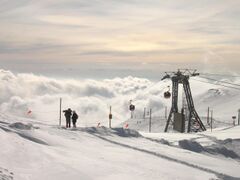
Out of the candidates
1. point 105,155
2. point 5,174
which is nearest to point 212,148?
point 105,155

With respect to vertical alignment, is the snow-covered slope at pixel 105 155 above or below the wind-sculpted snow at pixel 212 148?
above

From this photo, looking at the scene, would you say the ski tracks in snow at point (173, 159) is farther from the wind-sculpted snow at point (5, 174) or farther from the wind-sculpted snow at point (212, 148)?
the wind-sculpted snow at point (5, 174)

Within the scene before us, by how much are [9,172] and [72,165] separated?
13.5 feet

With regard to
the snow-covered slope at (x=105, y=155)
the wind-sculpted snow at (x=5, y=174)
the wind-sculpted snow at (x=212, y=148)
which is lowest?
the wind-sculpted snow at (x=212, y=148)

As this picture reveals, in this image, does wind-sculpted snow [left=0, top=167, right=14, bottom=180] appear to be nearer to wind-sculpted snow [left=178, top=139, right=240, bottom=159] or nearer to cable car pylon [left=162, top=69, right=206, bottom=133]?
wind-sculpted snow [left=178, top=139, right=240, bottom=159]

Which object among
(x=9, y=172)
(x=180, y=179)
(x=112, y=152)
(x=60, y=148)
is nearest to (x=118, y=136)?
(x=112, y=152)

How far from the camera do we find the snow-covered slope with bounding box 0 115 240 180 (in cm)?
1625

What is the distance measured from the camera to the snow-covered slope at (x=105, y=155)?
53.3ft

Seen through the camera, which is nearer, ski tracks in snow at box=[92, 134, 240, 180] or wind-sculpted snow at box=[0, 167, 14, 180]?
wind-sculpted snow at box=[0, 167, 14, 180]

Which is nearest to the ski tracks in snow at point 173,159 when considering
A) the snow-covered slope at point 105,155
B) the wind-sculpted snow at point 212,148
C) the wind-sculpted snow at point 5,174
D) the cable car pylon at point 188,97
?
the snow-covered slope at point 105,155

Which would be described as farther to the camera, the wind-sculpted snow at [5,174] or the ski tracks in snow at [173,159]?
the ski tracks in snow at [173,159]

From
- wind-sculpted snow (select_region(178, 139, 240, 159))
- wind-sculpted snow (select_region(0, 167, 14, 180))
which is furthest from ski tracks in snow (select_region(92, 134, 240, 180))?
wind-sculpted snow (select_region(0, 167, 14, 180))

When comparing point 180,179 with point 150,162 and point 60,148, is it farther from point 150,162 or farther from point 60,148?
point 60,148

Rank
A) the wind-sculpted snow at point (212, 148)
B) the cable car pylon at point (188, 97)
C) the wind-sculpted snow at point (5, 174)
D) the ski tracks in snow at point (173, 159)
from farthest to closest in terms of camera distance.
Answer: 1. the cable car pylon at point (188, 97)
2. the wind-sculpted snow at point (212, 148)
3. the ski tracks in snow at point (173, 159)
4. the wind-sculpted snow at point (5, 174)
